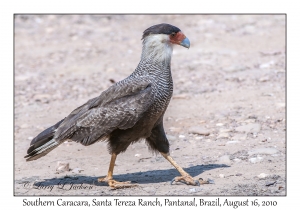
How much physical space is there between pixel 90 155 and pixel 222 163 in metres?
2.23

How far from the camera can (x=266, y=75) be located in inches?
510

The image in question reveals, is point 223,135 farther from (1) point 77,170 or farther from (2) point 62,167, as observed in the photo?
(2) point 62,167

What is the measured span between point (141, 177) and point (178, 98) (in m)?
3.94

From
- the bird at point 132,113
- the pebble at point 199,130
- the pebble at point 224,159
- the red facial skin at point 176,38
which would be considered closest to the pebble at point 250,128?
the pebble at point 199,130

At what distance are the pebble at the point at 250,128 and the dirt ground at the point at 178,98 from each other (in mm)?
35

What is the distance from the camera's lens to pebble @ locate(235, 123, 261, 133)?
9867mm

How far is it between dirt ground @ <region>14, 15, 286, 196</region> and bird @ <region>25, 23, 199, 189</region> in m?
0.55

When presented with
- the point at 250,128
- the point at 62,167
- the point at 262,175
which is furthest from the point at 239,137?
the point at 62,167

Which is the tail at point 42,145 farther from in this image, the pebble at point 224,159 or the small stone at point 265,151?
the small stone at point 265,151

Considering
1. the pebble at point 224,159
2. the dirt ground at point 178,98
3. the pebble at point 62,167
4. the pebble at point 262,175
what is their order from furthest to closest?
the pebble at point 62,167 < the pebble at point 224,159 < the dirt ground at point 178,98 < the pebble at point 262,175

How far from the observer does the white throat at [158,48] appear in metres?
8.04

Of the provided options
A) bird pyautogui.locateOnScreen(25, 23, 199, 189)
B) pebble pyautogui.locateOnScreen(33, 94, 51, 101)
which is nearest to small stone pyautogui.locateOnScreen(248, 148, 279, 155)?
bird pyautogui.locateOnScreen(25, 23, 199, 189)

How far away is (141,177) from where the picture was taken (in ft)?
27.6

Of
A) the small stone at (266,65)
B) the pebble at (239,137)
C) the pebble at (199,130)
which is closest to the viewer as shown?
the pebble at (239,137)
